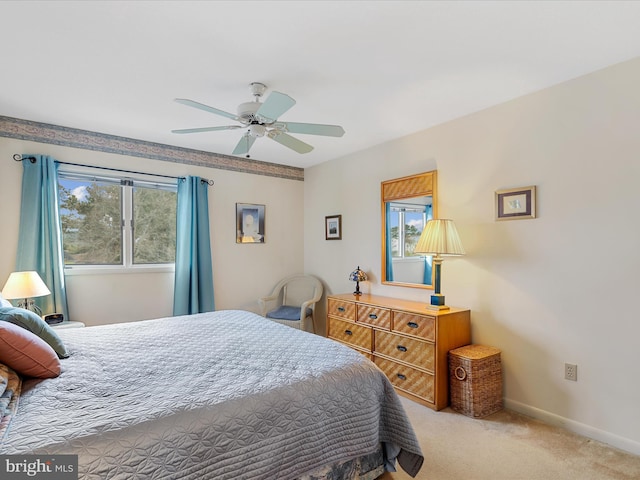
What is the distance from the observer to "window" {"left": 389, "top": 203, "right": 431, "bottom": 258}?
3.53 meters

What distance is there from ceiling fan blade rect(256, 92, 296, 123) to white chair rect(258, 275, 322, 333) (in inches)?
100

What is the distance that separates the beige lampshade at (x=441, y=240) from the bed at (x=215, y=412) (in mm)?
→ 1315

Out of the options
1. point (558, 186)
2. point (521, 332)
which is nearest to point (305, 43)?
point (558, 186)

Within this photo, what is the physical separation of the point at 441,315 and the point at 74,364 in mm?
2504

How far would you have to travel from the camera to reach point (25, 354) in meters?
1.61

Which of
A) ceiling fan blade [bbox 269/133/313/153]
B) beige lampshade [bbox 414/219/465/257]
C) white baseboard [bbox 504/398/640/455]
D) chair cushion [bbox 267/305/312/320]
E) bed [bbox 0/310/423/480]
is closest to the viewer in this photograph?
bed [bbox 0/310/423/480]

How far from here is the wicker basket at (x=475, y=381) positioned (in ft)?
8.77

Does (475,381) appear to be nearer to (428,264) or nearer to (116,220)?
(428,264)

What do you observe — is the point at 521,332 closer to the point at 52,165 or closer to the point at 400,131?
the point at 400,131

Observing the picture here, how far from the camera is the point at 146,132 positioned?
361 cm

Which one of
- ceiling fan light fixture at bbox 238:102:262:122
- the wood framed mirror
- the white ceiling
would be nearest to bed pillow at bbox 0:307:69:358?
the white ceiling

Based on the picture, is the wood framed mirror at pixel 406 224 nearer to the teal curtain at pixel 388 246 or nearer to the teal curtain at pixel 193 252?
the teal curtain at pixel 388 246

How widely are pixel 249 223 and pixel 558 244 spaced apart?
3451 millimetres

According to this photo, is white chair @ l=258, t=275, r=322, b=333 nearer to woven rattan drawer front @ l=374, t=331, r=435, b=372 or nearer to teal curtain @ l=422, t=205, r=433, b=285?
woven rattan drawer front @ l=374, t=331, r=435, b=372
